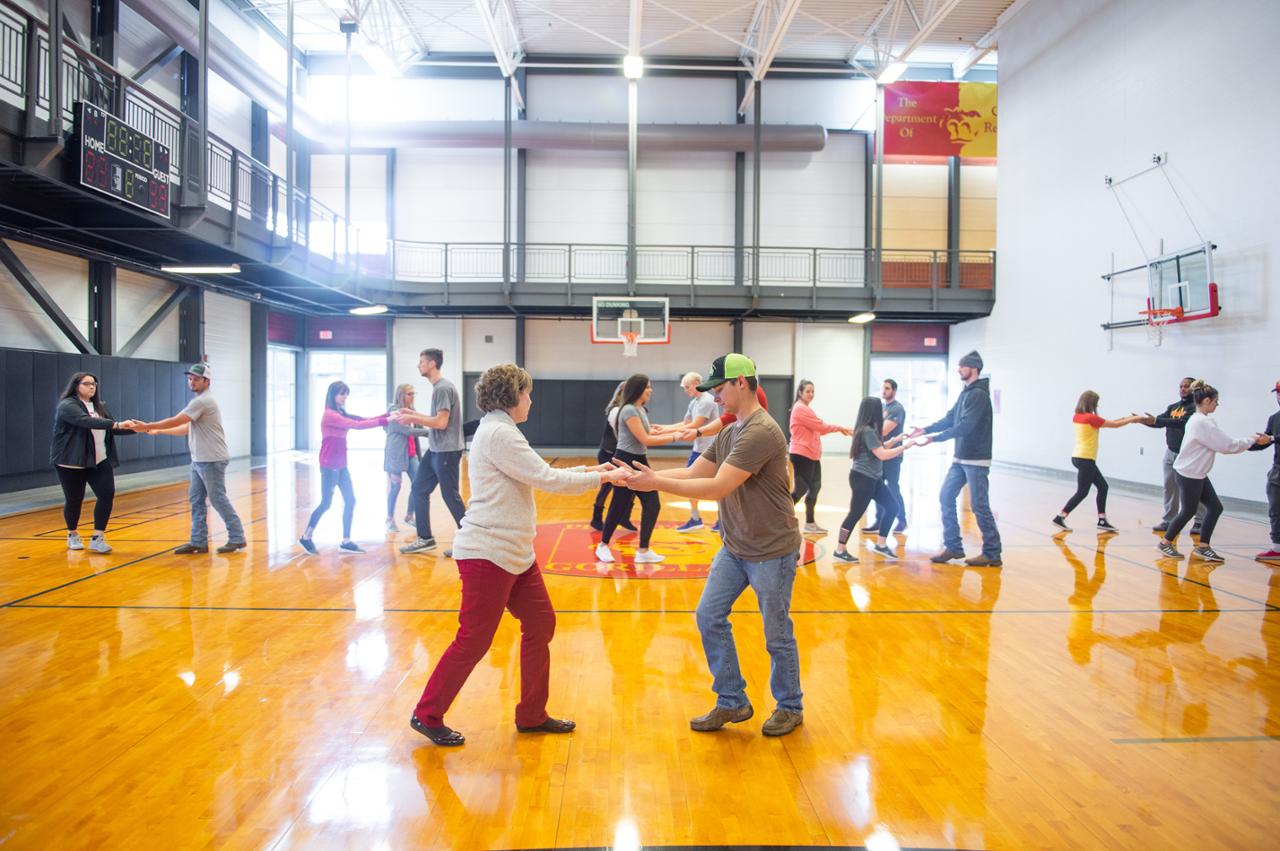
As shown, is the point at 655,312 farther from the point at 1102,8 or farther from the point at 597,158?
the point at 1102,8

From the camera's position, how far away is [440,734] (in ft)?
9.66

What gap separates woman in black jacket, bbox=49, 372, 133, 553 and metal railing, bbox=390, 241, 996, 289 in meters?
13.6

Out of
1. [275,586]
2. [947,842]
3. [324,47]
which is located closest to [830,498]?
[275,586]

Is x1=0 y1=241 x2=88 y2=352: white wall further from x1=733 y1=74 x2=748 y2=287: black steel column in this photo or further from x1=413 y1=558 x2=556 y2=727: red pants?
x1=733 y1=74 x2=748 y2=287: black steel column

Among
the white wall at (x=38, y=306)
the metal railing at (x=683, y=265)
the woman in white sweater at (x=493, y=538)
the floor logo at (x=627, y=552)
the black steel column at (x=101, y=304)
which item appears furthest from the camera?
the metal railing at (x=683, y=265)

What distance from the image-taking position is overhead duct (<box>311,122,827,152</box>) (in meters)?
18.1

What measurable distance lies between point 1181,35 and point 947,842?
14.2 meters

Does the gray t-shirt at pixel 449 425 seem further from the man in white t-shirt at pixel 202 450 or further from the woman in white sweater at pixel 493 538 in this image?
the woman in white sweater at pixel 493 538

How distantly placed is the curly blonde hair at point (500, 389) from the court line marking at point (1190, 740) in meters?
3.10

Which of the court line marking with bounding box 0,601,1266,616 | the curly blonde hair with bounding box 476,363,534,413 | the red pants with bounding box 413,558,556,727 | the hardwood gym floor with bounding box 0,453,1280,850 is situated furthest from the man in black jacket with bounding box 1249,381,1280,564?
the curly blonde hair with bounding box 476,363,534,413

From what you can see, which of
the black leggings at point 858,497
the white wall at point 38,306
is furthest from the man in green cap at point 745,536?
the white wall at point 38,306

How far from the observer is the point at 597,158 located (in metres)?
19.5

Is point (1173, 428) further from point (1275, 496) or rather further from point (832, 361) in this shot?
point (832, 361)

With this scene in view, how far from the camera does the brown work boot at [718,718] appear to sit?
3146 mm
